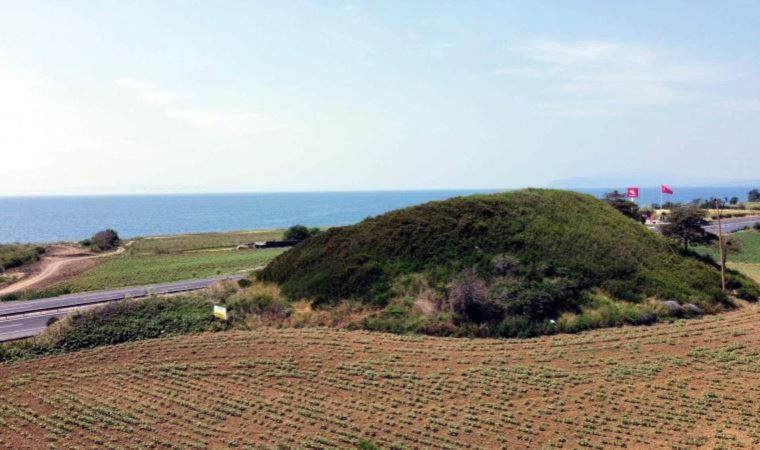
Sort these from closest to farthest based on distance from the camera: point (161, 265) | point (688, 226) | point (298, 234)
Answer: point (688, 226), point (161, 265), point (298, 234)

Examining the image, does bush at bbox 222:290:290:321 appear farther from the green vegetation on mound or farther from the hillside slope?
the green vegetation on mound

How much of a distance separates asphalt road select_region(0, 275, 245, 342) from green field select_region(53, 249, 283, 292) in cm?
442

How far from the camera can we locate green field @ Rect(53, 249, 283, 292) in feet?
156

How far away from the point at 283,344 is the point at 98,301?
68.7ft

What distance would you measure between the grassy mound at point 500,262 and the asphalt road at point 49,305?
1011 cm

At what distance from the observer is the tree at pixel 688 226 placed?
37.5 m

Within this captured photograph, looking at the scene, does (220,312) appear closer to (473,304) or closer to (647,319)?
(473,304)

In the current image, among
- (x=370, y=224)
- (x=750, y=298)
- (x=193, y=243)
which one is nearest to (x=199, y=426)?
(x=370, y=224)

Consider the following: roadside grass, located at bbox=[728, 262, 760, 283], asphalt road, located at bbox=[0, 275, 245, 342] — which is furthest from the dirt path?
roadside grass, located at bbox=[728, 262, 760, 283]

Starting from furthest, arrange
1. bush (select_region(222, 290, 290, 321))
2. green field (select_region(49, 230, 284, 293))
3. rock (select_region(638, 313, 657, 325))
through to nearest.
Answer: green field (select_region(49, 230, 284, 293)), bush (select_region(222, 290, 290, 321)), rock (select_region(638, 313, 657, 325))

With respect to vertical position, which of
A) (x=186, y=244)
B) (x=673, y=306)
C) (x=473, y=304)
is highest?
(x=473, y=304)

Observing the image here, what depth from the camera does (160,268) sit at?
55969mm

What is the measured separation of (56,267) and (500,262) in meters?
55.4

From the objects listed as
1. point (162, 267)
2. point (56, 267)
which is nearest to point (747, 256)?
point (162, 267)
